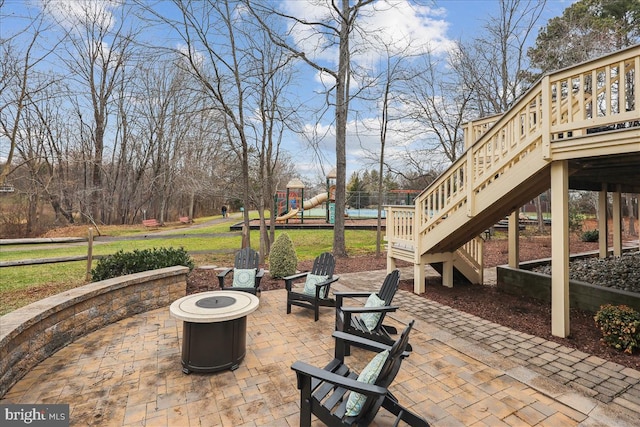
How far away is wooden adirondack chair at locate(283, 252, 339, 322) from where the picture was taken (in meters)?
4.46

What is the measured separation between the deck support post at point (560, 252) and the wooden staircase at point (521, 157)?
0.24m

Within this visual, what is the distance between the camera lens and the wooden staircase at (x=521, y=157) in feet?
10.9

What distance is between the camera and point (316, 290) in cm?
445

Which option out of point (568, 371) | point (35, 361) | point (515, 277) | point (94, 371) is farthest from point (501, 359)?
point (35, 361)

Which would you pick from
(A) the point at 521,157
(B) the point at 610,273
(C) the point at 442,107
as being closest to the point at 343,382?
(A) the point at 521,157

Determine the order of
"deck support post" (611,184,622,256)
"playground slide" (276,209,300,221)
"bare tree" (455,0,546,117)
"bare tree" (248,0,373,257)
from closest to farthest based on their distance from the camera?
"deck support post" (611,184,622,256) → "bare tree" (248,0,373,257) → "bare tree" (455,0,546,117) → "playground slide" (276,209,300,221)

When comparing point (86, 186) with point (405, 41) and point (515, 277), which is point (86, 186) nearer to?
point (405, 41)

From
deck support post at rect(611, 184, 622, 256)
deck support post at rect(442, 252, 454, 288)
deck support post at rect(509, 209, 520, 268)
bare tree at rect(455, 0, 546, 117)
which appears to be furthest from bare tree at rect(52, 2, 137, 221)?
deck support post at rect(611, 184, 622, 256)

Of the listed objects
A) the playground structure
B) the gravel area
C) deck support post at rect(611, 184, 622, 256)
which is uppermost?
the playground structure

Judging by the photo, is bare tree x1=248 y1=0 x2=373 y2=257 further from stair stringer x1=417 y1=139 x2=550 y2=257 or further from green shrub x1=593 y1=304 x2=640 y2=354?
green shrub x1=593 y1=304 x2=640 y2=354

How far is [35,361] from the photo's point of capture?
306 cm

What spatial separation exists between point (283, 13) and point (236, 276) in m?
Result: 7.66

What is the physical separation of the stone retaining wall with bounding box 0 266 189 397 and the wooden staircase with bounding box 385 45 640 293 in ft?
14.3

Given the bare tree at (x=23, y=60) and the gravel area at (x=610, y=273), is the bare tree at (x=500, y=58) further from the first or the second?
the bare tree at (x=23, y=60)
